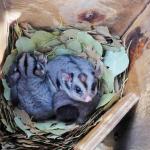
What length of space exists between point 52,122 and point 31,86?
11 cm

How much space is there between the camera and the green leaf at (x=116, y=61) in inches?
51.4

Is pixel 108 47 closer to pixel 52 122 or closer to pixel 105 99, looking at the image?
pixel 105 99

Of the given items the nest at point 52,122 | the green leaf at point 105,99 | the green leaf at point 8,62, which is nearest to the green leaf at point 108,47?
the nest at point 52,122

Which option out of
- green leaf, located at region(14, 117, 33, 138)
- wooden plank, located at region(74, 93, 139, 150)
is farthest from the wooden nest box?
green leaf, located at region(14, 117, 33, 138)

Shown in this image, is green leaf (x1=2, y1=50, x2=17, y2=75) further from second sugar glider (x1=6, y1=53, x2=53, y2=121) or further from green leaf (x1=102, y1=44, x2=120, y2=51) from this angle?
green leaf (x1=102, y1=44, x2=120, y2=51)

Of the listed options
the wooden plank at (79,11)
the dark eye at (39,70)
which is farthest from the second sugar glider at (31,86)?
the wooden plank at (79,11)

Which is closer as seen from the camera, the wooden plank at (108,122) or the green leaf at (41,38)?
the wooden plank at (108,122)

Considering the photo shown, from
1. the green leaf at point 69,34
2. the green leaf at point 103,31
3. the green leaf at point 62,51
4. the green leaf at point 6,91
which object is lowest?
the green leaf at point 6,91

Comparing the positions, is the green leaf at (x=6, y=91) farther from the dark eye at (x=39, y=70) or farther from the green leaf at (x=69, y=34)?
the green leaf at (x=69, y=34)

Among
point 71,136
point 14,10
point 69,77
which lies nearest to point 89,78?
point 69,77

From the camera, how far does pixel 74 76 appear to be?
130cm

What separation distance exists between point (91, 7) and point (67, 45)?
0.46 ft

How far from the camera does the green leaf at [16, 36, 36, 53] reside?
4.27 feet

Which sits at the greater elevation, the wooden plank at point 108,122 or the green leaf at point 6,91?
the wooden plank at point 108,122
